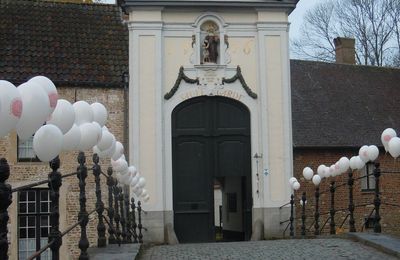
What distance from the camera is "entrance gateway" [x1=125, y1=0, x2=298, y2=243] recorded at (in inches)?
687

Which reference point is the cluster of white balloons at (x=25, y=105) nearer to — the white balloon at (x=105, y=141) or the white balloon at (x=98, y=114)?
the white balloon at (x=98, y=114)

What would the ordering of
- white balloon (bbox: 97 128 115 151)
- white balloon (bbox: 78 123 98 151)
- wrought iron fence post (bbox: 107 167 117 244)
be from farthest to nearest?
wrought iron fence post (bbox: 107 167 117 244)
white balloon (bbox: 97 128 115 151)
white balloon (bbox: 78 123 98 151)

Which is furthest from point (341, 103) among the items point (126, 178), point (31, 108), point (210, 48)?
point (31, 108)

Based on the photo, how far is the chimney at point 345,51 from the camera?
29031mm

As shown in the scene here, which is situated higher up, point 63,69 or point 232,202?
point 63,69

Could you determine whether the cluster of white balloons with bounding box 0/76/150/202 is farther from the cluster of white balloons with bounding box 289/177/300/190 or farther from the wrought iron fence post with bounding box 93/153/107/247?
the cluster of white balloons with bounding box 289/177/300/190

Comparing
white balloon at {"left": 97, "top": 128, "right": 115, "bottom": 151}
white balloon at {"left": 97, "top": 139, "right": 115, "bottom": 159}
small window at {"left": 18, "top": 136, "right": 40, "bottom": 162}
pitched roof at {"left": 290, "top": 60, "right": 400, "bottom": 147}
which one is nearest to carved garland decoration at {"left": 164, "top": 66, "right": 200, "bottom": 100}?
small window at {"left": 18, "top": 136, "right": 40, "bottom": 162}

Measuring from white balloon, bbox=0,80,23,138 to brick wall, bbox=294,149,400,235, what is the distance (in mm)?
16748

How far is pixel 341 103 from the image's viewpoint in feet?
80.0

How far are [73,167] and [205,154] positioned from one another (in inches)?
157

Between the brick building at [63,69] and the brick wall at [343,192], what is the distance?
253 inches

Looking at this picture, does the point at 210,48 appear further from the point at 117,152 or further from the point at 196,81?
the point at 117,152

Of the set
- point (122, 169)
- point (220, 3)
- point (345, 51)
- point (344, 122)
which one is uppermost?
point (345, 51)

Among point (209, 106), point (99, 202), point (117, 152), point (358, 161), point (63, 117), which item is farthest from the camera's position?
point (209, 106)
